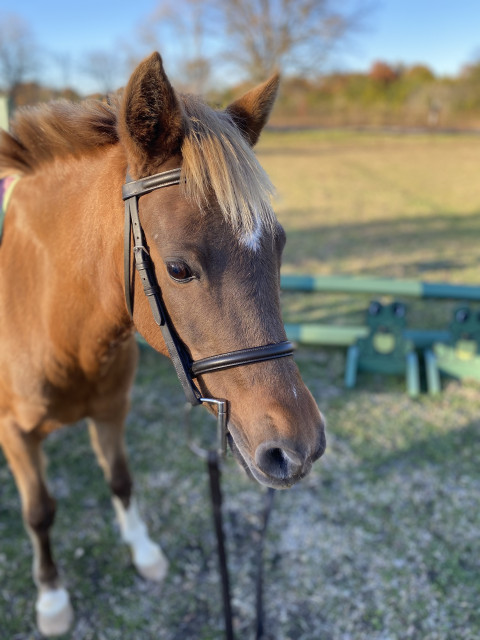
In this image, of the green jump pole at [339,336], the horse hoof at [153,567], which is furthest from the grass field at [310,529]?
the green jump pole at [339,336]

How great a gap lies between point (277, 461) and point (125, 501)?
172 centimetres

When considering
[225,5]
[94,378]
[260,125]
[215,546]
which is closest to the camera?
[260,125]

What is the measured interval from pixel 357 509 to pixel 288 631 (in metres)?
0.96

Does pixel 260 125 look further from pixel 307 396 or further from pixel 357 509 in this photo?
pixel 357 509

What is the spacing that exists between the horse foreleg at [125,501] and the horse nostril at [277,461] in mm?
1407

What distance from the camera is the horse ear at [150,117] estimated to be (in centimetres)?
120

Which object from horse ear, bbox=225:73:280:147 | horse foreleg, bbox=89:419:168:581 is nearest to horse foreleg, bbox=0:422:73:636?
horse foreleg, bbox=89:419:168:581

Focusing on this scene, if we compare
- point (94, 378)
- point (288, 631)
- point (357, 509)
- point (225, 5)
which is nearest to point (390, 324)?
point (357, 509)

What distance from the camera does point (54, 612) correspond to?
2.26 meters

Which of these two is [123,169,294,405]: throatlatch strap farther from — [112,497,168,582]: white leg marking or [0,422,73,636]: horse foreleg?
[112,497,168,582]: white leg marking

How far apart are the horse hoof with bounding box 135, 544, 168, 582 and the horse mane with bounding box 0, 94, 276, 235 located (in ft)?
7.05

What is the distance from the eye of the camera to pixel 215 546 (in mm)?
2705

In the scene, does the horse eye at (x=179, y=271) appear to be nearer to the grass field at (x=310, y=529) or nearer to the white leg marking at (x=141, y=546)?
the white leg marking at (x=141, y=546)

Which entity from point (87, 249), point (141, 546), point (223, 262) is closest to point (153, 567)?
point (141, 546)
